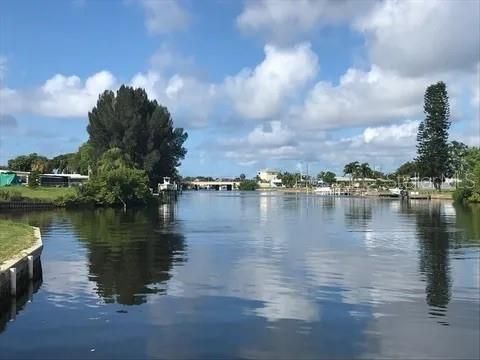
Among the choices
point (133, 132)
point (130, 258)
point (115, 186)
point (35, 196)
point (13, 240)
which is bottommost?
point (130, 258)

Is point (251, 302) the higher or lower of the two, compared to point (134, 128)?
lower

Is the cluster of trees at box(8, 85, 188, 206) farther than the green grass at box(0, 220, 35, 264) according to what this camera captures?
Yes

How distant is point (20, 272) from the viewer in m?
25.8

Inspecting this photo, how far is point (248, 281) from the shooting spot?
95.4 feet

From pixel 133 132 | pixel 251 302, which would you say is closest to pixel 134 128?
pixel 133 132

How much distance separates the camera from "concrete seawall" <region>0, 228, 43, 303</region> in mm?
23391

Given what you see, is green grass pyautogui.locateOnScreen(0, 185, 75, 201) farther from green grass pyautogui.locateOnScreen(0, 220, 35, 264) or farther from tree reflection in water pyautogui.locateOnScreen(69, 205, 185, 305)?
green grass pyautogui.locateOnScreen(0, 220, 35, 264)

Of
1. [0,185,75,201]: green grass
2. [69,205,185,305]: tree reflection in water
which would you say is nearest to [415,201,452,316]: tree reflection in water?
[69,205,185,305]: tree reflection in water

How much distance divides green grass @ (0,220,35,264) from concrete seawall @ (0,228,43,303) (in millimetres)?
410

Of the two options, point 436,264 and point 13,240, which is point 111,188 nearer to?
point 13,240

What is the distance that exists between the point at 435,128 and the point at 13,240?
14179 cm

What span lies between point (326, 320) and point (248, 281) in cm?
849

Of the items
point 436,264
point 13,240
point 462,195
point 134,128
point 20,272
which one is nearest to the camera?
point 20,272

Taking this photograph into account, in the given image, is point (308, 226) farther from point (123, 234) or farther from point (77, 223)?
point (77, 223)
